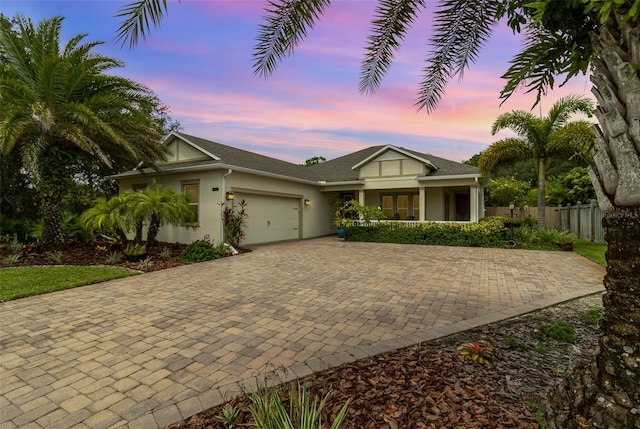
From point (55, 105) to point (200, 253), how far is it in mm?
6133

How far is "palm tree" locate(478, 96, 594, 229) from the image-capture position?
12.9m

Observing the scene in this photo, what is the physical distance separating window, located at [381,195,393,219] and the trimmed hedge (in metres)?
3.60

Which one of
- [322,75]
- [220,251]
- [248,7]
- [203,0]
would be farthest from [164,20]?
[220,251]

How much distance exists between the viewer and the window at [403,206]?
1838cm

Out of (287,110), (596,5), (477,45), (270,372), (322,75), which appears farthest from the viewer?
(287,110)

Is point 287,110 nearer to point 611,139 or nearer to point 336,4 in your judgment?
point 336,4

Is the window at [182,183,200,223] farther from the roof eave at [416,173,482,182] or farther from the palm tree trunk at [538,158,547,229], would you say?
the palm tree trunk at [538,158,547,229]

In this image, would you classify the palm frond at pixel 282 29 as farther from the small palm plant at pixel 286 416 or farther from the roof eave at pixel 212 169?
the roof eave at pixel 212 169

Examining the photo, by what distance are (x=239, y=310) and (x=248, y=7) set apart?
407cm

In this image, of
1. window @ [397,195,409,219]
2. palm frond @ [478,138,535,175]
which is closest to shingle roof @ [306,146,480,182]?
palm frond @ [478,138,535,175]

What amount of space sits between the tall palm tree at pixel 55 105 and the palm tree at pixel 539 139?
14.4m

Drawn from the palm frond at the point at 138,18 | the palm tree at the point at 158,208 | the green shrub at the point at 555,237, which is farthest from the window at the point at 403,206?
the palm frond at the point at 138,18

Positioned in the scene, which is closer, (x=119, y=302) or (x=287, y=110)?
(x=119, y=302)

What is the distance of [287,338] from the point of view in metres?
3.77
